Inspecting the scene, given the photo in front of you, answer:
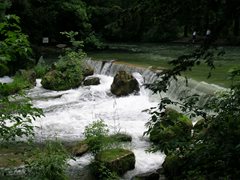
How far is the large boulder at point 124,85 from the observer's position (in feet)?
43.4

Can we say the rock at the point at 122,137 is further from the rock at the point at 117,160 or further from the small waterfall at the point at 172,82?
the small waterfall at the point at 172,82

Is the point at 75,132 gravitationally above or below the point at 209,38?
below

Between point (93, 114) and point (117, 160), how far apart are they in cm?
435

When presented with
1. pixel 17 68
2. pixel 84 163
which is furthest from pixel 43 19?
pixel 84 163

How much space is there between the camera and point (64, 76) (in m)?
14.9

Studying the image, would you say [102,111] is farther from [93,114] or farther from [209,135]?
[209,135]

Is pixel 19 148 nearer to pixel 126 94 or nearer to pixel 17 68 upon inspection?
pixel 126 94

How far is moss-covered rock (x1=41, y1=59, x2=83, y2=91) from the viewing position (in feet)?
47.8

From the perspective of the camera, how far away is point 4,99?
3674mm

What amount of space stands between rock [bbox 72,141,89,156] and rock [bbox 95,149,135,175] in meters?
0.61

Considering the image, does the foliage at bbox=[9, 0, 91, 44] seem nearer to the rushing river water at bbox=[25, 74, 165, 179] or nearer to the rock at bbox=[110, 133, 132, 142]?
the rushing river water at bbox=[25, 74, 165, 179]

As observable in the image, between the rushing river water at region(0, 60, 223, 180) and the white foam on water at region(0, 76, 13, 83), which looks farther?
the white foam on water at region(0, 76, 13, 83)

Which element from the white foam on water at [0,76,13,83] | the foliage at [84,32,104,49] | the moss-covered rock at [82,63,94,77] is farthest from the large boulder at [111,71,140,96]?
the foliage at [84,32,104,49]

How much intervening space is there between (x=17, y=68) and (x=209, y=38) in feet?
54.1
